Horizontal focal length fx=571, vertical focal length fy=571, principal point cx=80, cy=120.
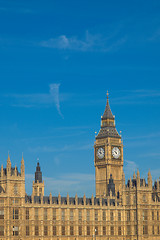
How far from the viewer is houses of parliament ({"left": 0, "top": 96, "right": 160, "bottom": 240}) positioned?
157m

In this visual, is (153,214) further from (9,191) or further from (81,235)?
(9,191)

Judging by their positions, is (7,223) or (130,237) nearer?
(7,223)

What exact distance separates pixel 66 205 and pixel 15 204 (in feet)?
62.5

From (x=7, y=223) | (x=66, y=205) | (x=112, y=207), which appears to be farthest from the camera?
(x=112, y=207)

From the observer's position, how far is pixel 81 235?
172625 millimetres

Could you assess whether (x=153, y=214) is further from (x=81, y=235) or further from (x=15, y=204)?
(x=15, y=204)

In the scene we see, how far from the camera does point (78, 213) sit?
173000mm

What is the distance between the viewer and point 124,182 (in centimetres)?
18788

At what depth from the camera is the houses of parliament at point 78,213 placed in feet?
515

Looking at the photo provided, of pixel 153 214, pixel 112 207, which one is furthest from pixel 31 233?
pixel 153 214

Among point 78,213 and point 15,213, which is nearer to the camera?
point 15,213

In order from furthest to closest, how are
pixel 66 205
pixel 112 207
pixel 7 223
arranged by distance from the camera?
1. pixel 112 207
2. pixel 66 205
3. pixel 7 223

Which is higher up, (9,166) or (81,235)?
(9,166)

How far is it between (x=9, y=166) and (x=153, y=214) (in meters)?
55.8
